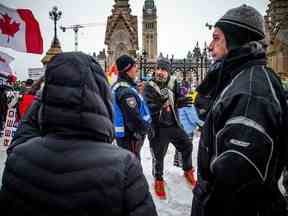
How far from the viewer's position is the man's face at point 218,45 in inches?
100

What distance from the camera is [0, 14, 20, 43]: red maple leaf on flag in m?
5.17

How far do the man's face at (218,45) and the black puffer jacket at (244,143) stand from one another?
0.12m

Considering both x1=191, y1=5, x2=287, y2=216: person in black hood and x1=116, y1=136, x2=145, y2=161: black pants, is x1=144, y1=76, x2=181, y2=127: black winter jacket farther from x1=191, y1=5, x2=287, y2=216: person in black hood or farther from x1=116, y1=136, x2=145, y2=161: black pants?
x1=191, y1=5, x2=287, y2=216: person in black hood

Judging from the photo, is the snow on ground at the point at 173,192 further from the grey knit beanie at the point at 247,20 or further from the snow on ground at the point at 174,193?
the grey knit beanie at the point at 247,20

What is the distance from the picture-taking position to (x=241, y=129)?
6.91 ft

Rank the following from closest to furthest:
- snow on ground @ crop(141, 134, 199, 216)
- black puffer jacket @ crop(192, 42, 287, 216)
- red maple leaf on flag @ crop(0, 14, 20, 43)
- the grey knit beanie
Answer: black puffer jacket @ crop(192, 42, 287, 216) → the grey knit beanie → red maple leaf on flag @ crop(0, 14, 20, 43) → snow on ground @ crop(141, 134, 199, 216)

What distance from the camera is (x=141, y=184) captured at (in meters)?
1.82

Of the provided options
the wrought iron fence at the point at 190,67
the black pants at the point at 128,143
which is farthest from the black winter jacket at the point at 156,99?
the wrought iron fence at the point at 190,67

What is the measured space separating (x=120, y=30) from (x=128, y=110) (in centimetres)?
A: 8989

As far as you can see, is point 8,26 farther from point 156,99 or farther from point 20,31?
point 156,99

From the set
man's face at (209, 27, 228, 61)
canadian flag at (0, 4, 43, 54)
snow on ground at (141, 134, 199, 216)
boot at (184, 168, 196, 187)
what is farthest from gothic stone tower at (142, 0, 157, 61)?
man's face at (209, 27, 228, 61)

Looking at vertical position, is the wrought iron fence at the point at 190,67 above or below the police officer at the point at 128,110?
above

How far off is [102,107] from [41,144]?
1.29ft

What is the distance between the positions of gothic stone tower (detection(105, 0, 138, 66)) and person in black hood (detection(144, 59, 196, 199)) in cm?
7519
